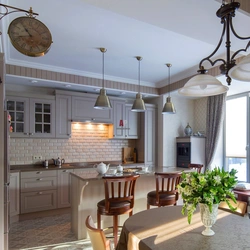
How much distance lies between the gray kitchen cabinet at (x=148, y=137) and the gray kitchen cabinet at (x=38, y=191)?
229cm

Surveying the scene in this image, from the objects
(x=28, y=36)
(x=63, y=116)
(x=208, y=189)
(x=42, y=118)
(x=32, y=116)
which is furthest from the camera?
(x=63, y=116)

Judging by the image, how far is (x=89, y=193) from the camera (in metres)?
3.26

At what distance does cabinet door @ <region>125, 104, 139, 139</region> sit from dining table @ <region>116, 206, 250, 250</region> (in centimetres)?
357

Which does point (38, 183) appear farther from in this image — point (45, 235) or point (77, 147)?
point (77, 147)

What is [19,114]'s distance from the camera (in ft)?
14.3

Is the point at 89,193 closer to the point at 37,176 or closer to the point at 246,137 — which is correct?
the point at 37,176

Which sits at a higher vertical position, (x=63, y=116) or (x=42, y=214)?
(x=63, y=116)

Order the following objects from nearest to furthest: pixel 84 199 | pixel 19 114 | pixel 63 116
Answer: pixel 84 199, pixel 19 114, pixel 63 116

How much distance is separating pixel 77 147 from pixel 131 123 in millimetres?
1487

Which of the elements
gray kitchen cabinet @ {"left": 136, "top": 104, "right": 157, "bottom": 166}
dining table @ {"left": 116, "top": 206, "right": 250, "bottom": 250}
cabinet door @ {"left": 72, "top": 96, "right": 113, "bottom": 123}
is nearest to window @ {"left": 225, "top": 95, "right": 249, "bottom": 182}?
gray kitchen cabinet @ {"left": 136, "top": 104, "right": 157, "bottom": 166}

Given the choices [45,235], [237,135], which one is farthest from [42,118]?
[237,135]

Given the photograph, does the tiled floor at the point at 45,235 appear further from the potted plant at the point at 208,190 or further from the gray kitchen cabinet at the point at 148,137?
the gray kitchen cabinet at the point at 148,137

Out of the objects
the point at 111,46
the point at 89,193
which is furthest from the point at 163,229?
the point at 111,46

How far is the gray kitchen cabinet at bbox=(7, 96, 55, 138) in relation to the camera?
4.30 metres
